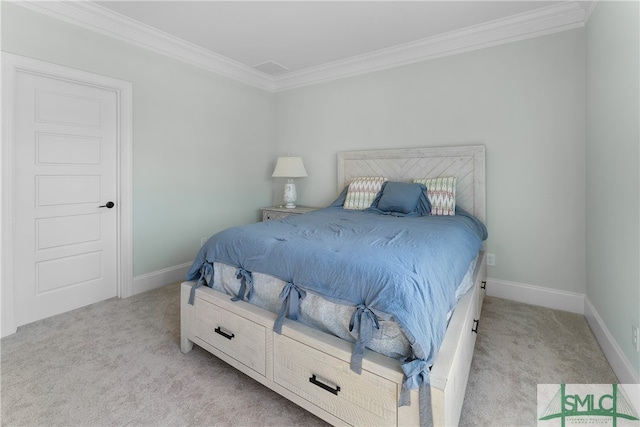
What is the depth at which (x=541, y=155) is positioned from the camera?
104 inches

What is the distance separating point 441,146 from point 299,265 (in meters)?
2.29

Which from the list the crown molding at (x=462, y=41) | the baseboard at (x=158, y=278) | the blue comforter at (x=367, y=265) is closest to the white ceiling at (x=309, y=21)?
the crown molding at (x=462, y=41)

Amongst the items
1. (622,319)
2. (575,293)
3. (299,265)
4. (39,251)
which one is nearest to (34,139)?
(39,251)

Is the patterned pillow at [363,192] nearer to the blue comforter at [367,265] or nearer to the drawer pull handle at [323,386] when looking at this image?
the blue comforter at [367,265]

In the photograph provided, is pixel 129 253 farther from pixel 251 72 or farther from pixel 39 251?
pixel 251 72

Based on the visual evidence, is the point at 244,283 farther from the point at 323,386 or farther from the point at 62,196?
the point at 62,196

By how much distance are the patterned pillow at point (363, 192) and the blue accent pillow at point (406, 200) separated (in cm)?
24

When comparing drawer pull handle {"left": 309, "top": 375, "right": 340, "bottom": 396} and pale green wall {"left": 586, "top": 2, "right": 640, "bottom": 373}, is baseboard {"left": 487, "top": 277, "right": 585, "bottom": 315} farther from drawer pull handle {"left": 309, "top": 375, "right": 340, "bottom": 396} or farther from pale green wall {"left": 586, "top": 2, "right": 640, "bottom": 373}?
drawer pull handle {"left": 309, "top": 375, "right": 340, "bottom": 396}

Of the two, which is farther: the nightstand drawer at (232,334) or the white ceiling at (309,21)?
the white ceiling at (309,21)

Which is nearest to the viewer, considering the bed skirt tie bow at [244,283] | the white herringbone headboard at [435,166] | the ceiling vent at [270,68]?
the bed skirt tie bow at [244,283]

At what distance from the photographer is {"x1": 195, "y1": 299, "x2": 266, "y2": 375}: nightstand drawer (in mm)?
1542

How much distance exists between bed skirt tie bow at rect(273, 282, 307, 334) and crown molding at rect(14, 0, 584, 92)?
2.79 m

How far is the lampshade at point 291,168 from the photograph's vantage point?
3.87 m

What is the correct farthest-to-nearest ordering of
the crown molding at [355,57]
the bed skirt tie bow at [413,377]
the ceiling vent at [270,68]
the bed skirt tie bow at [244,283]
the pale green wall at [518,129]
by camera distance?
the ceiling vent at [270,68]
the pale green wall at [518,129]
the crown molding at [355,57]
the bed skirt tie bow at [244,283]
the bed skirt tie bow at [413,377]
